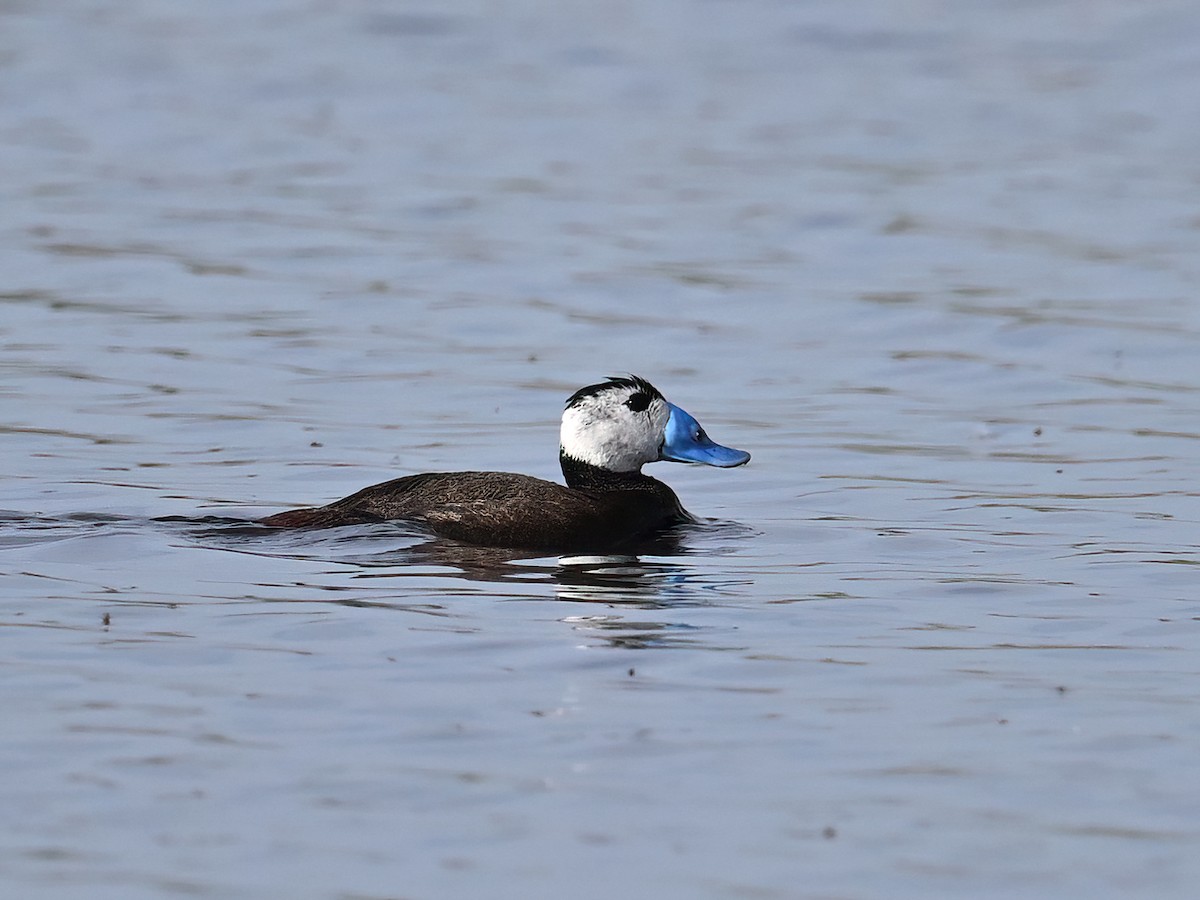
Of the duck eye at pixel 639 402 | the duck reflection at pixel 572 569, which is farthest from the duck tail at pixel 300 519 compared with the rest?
the duck eye at pixel 639 402

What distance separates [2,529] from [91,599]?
67.0 inches

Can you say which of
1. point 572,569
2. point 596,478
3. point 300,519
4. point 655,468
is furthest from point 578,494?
point 655,468

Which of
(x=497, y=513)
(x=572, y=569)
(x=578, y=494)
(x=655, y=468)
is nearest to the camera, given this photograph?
(x=572, y=569)

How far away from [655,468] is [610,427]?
2.75 metres

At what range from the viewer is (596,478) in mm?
11109

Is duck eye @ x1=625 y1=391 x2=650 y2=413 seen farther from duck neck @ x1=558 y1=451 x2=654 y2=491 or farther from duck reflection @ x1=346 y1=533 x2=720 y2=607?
duck reflection @ x1=346 y1=533 x2=720 y2=607

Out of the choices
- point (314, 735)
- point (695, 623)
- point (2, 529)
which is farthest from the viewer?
point (2, 529)

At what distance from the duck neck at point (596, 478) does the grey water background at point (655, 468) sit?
1.72 ft

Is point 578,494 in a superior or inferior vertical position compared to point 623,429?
→ inferior

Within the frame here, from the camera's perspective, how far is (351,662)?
768cm

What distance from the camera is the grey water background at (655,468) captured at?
6.00 meters

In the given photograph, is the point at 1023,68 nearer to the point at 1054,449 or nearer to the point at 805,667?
the point at 1054,449

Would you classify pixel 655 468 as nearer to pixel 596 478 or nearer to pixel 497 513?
pixel 596 478

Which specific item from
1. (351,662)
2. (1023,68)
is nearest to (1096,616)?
(351,662)
